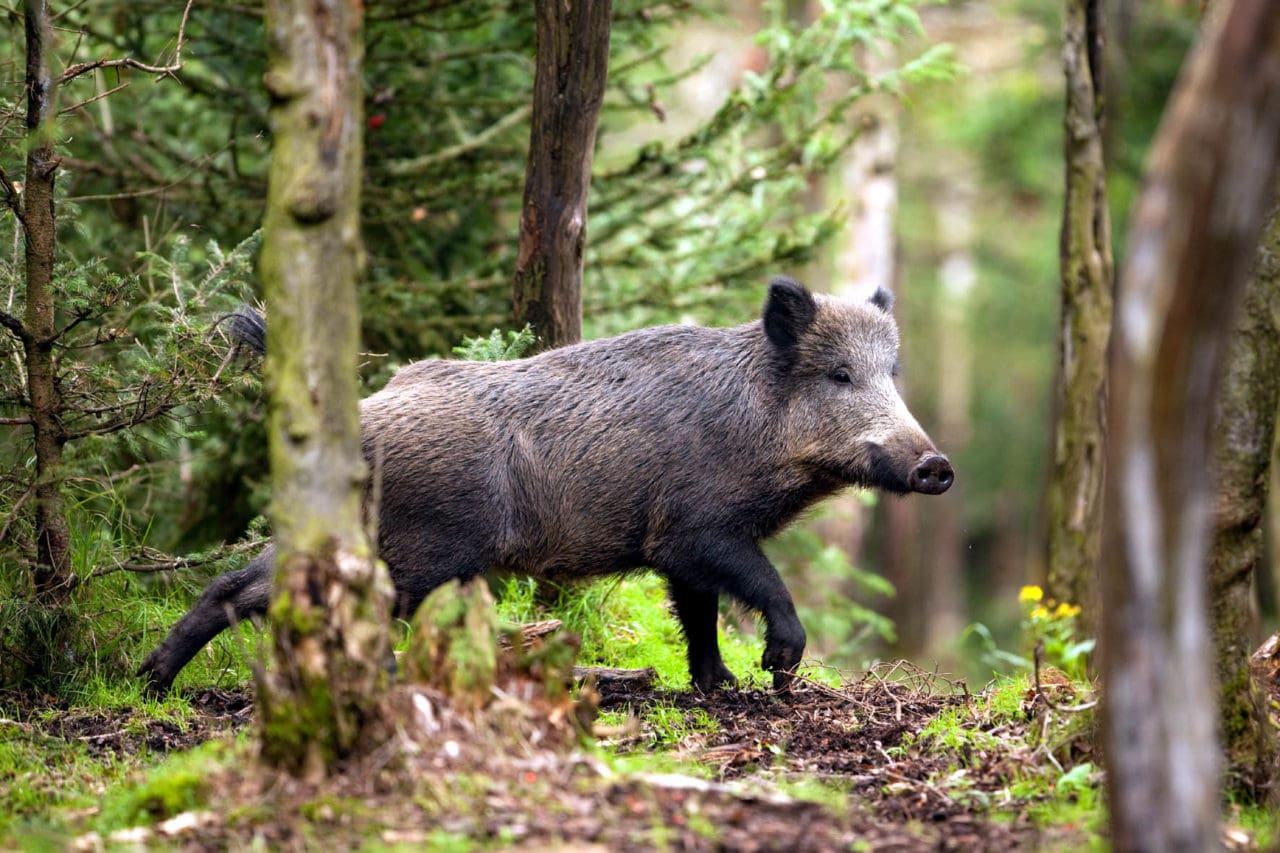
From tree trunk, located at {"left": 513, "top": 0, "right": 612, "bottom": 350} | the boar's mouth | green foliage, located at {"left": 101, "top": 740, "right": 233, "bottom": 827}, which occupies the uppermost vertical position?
tree trunk, located at {"left": 513, "top": 0, "right": 612, "bottom": 350}

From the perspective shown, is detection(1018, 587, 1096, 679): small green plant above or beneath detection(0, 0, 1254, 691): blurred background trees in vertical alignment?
beneath

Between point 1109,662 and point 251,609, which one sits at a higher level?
point 1109,662

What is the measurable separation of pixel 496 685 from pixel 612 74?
6359 mm

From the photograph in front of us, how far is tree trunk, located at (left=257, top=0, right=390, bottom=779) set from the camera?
144 inches

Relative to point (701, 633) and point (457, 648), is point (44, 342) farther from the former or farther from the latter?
point (701, 633)

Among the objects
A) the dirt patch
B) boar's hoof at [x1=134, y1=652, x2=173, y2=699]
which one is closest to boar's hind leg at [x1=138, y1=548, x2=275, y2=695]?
boar's hoof at [x1=134, y1=652, x2=173, y2=699]

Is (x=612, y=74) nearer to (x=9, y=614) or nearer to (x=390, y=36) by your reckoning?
(x=390, y=36)

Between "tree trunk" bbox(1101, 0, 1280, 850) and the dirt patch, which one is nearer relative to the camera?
"tree trunk" bbox(1101, 0, 1280, 850)

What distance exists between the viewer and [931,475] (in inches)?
241

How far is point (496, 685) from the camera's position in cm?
397

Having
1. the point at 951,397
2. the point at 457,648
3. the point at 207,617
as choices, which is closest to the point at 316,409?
the point at 457,648

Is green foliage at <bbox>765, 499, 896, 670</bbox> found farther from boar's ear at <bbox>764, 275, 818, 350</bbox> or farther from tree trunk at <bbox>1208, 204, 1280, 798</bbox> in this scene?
tree trunk at <bbox>1208, 204, 1280, 798</bbox>

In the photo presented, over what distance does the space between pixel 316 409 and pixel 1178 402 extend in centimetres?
225

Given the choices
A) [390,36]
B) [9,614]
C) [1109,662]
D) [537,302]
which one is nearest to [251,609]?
[9,614]
